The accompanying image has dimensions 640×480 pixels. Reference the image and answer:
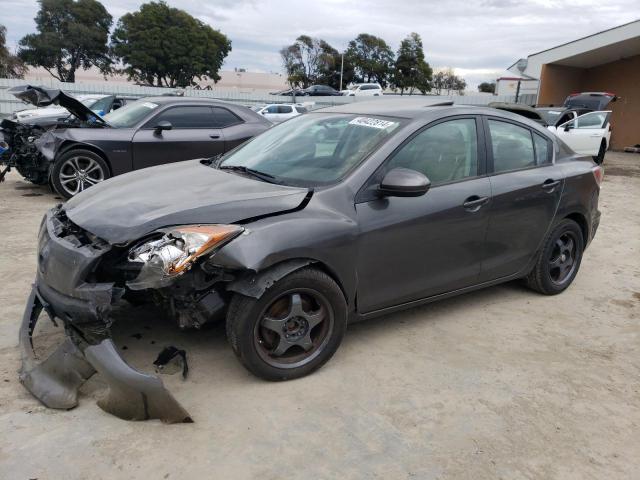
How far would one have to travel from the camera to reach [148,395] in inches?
102

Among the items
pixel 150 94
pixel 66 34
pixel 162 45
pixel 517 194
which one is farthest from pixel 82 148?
pixel 66 34

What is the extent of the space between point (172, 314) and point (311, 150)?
1.53 m

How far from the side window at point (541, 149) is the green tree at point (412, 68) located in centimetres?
6006

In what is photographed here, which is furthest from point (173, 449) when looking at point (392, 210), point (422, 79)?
point (422, 79)

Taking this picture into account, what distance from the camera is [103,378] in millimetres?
2621

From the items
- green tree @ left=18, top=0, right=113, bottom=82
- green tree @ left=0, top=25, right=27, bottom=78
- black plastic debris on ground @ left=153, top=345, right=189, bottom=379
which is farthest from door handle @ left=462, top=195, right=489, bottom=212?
green tree @ left=18, top=0, right=113, bottom=82

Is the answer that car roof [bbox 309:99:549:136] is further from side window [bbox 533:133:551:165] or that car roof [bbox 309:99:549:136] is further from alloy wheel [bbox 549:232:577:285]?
alloy wheel [bbox 549:232:577:285]

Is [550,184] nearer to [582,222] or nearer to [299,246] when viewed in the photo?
[582,222]

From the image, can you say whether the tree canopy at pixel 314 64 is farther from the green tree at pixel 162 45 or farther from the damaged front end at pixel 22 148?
the damaged front end at pixel 22 148

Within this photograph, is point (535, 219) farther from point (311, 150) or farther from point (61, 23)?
point (61, 23)

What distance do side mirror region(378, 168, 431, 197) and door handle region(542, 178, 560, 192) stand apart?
1.55 metres

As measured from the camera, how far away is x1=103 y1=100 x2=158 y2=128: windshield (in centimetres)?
795

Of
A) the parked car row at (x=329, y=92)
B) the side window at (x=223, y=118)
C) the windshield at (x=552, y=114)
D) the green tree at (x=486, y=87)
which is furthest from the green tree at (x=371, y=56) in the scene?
the side window at (x=223, y=118)

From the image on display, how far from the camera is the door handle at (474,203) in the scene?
→ 375 cm
